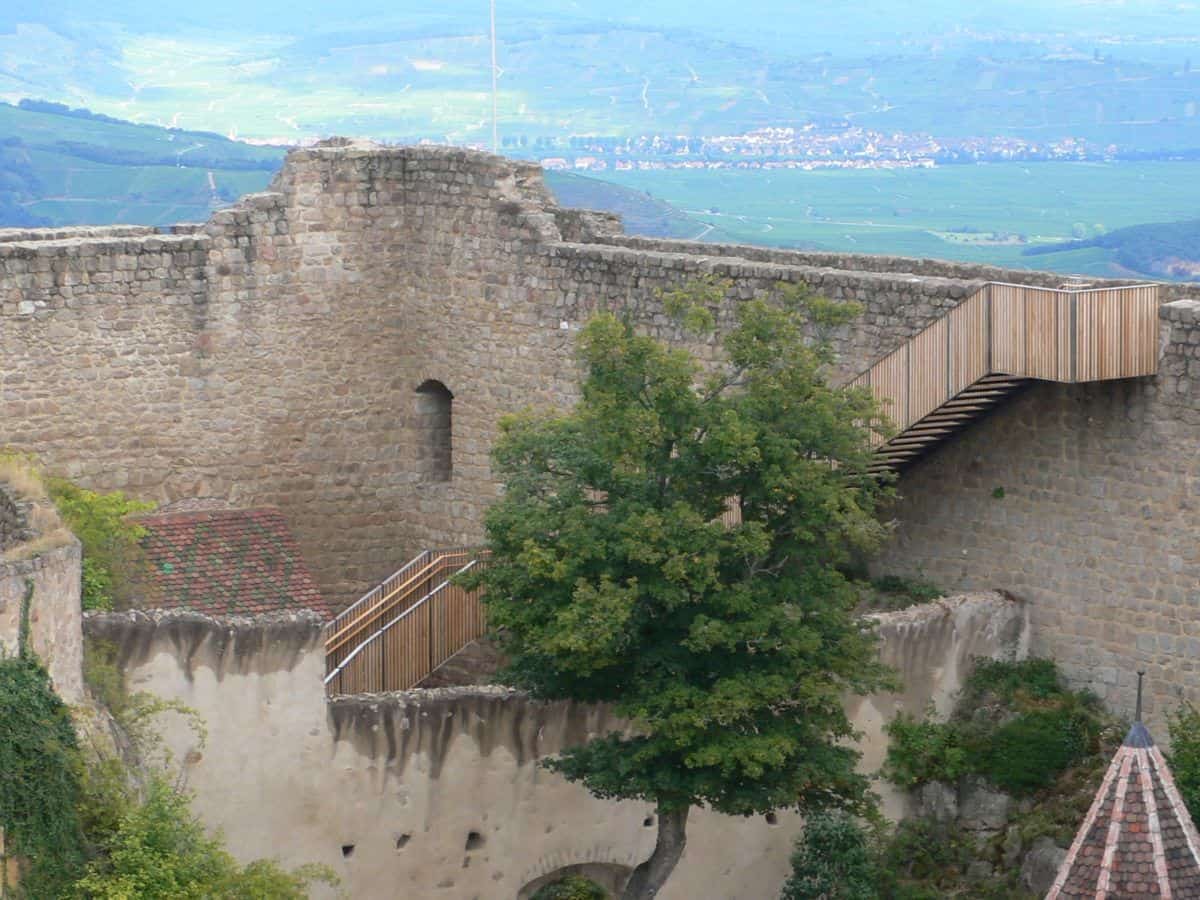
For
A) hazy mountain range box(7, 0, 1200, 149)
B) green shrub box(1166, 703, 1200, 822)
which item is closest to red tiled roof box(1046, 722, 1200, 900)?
green shrub box(1166, 703, 1200, 822)

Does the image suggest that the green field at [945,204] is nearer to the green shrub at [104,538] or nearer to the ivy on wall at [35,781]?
the green shrub at [104,538]

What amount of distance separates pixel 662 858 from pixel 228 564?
6.96 meters

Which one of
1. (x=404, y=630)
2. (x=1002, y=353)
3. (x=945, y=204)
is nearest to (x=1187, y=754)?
(x=1002, y=353)

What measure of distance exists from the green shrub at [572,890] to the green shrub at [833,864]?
5.68 ft

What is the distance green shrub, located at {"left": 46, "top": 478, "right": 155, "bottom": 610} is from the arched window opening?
3.64 metres

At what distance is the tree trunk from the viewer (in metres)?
26.4

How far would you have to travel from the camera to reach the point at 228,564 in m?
31.3

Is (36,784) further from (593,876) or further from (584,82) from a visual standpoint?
(584,82)

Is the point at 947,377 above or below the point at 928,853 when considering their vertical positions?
above

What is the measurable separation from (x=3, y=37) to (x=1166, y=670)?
541 ft

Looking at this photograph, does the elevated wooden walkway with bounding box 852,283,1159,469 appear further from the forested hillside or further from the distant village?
the distant village

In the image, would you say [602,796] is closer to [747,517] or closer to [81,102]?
[747,517]

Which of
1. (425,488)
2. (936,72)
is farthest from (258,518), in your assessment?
(936,72)

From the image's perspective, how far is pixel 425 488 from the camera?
111ft
